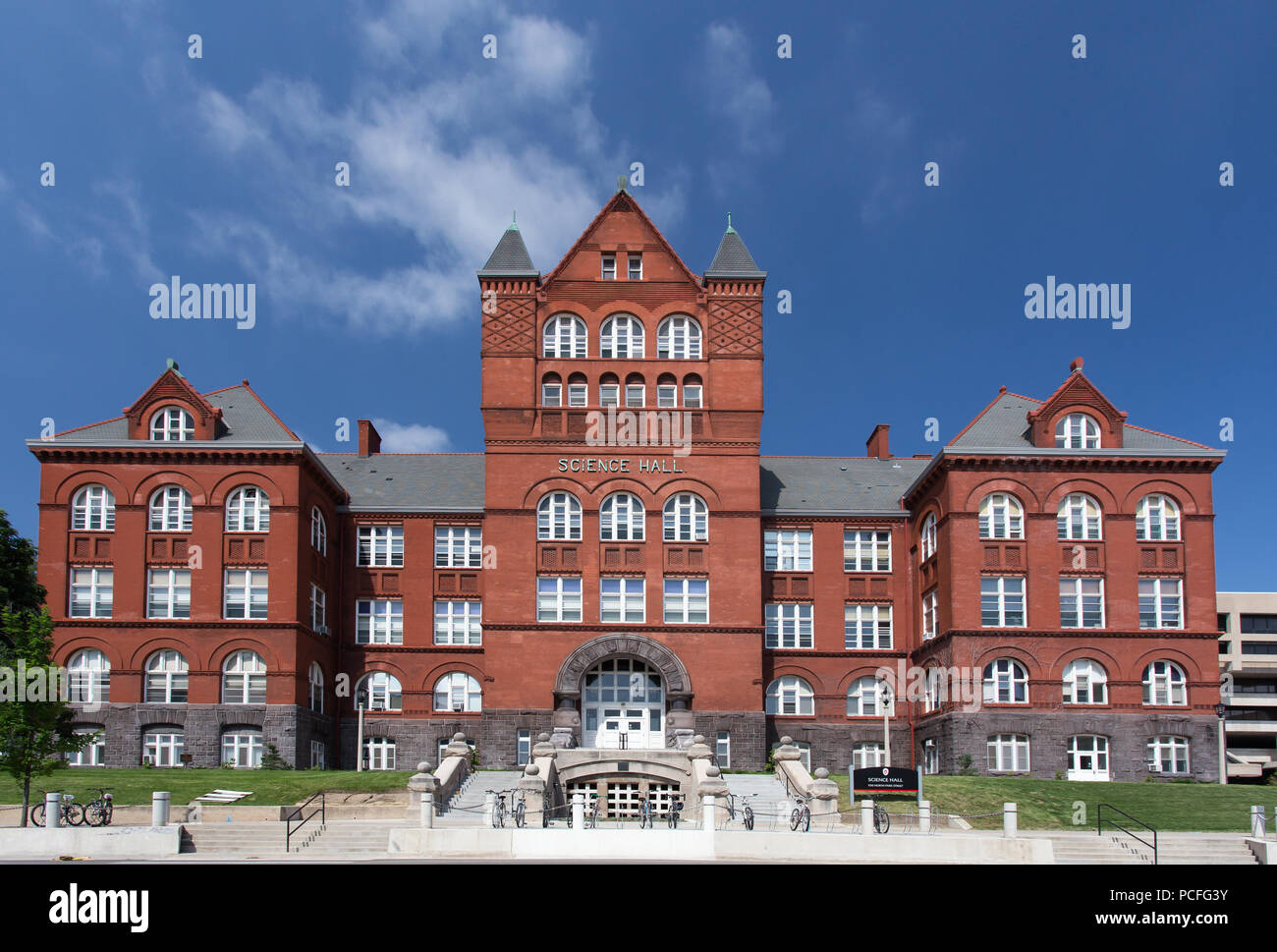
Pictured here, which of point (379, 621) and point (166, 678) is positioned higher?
point (379, 621)

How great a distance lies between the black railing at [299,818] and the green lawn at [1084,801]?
14.9 meters

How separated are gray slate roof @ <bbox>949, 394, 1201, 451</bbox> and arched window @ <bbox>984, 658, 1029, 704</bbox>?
8094mm

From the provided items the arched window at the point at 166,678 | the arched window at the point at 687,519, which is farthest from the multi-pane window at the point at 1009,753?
the arched window at the point at 166,678

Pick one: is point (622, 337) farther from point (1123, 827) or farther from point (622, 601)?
point (1123, 827)

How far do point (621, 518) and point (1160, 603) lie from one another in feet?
67.9

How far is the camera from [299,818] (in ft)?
117

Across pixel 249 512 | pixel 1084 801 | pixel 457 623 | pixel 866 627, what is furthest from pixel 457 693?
pixel 1084 801

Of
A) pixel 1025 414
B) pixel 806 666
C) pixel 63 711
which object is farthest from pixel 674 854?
pixel 1025 414

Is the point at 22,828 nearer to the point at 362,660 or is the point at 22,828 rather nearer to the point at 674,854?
the point at 674,854

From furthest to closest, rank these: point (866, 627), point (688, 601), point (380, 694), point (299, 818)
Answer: point (866, 627) → point (380, 694) → point (688, 601) → point (299, 818)

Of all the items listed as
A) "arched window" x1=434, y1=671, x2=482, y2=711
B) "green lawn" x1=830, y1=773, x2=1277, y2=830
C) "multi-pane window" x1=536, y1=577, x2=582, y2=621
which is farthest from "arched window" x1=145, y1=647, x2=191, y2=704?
"green lawn" x1=830, y1=773, x2=1277, y2=830

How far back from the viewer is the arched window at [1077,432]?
4978 centimetres

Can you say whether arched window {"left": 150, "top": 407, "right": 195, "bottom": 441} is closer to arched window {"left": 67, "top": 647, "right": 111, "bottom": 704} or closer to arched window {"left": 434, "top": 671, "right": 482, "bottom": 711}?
arched window {"left": 67, "top": 647, "right": 111, "bottom": 704}

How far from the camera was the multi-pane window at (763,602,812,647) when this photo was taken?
178 feet
